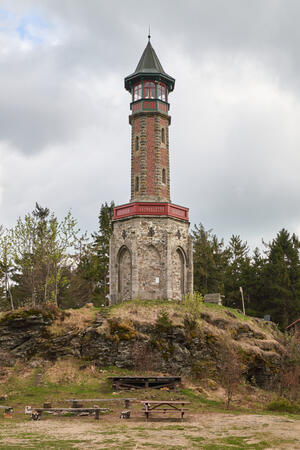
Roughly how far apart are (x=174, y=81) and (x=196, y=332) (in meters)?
22.6

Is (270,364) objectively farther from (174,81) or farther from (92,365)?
(174,81)

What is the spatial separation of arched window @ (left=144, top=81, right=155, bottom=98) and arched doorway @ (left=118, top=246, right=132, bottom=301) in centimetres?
1351

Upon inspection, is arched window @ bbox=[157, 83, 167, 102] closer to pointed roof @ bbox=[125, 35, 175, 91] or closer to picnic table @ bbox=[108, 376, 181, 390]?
pointed roof @ bbox=[125, 35, 175, 91]

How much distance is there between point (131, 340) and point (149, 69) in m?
23.9

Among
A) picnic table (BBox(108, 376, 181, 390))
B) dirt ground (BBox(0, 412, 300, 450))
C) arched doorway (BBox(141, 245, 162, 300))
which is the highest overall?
arched doorway (BBox(141, 245, 162, 300))

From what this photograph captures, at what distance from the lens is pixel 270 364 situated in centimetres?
3222

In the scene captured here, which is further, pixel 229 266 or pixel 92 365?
pixel 229 266

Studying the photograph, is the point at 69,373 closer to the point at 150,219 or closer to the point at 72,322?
the point at 72,322

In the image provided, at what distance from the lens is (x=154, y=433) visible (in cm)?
1546

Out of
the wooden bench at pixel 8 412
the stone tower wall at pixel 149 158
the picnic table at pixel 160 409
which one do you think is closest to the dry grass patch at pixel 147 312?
the stone tower wall at pixel 149 158

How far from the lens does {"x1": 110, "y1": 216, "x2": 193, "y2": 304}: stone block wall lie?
36094mm

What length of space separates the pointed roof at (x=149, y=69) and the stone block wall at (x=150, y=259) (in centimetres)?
1282

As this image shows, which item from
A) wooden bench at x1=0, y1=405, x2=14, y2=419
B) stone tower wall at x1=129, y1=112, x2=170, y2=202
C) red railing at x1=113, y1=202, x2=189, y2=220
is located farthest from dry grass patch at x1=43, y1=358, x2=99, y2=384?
stone tower wall at x1=129, y1=112, x2=170, y2=202

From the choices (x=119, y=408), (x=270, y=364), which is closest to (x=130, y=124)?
(x=270, y=364)
